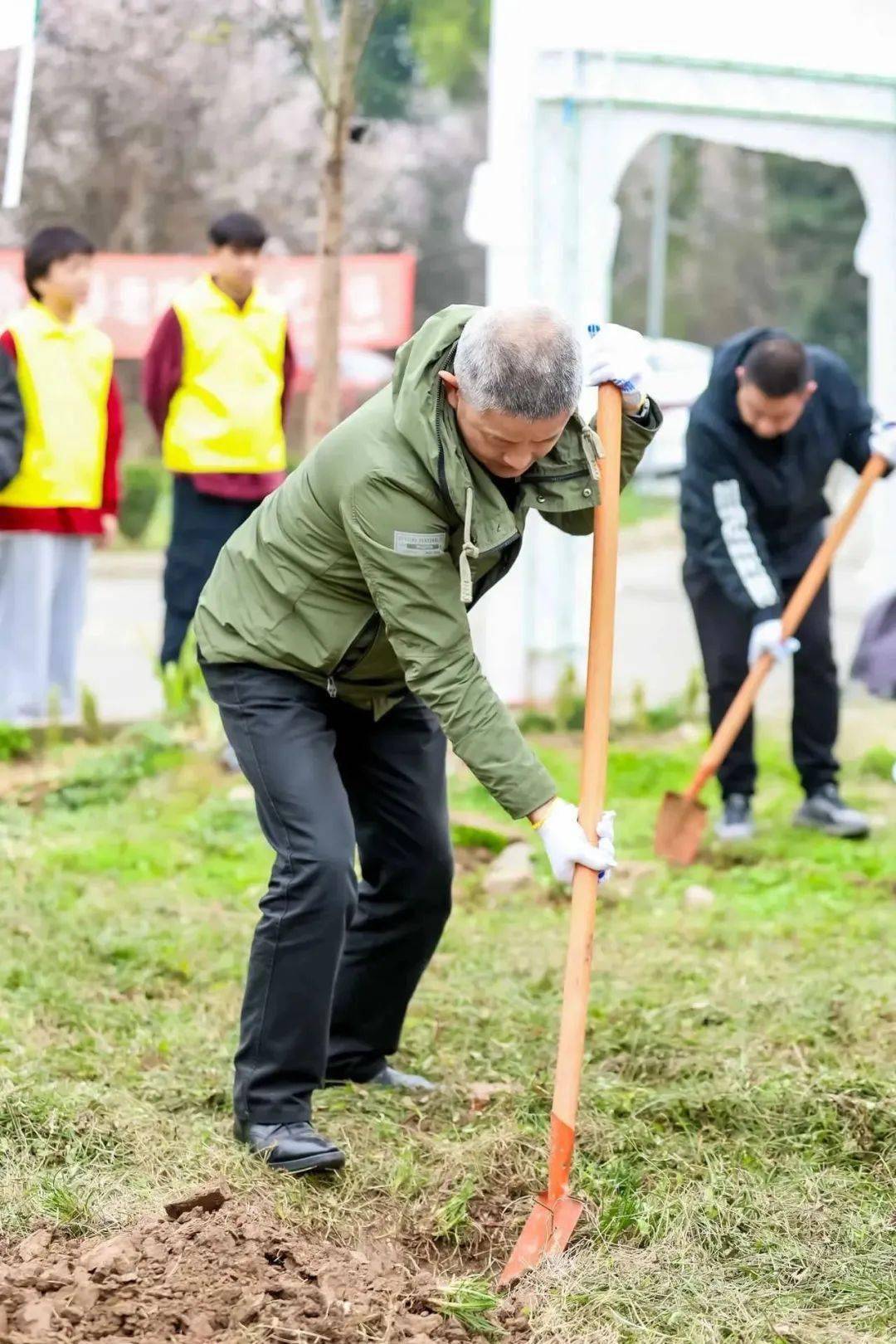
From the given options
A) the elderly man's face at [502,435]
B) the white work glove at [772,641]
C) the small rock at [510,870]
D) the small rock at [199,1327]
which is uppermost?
the elderly man's face at [502,435]

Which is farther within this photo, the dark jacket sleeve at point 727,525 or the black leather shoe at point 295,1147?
the dark jacket sleeve at point 727,525

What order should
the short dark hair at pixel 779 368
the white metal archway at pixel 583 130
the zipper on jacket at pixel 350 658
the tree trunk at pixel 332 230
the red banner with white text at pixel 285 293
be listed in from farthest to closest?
1. the red banner with white text at pixel 285 293
2. the white metal archway at pixel 583 130
3. the tree trunk at pixel 332 230
4. the short dark hair at pixel 779 368
5. the zipper on jacket at pixel 350 658

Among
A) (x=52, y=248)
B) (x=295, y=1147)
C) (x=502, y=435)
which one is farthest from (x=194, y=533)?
(x=502, y=435)

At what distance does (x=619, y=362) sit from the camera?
3.51 m

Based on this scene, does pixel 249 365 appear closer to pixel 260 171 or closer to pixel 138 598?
pixel 260 171

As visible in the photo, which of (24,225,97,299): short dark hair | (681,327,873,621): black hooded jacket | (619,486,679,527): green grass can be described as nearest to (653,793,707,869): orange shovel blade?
(681,327,873,621): black hooded jacket

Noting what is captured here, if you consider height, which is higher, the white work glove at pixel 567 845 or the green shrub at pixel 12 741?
the white work glove at pixel 567 845

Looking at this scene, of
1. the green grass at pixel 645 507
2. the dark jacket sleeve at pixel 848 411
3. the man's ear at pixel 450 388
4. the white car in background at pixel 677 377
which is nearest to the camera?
the man's ear at pixel 450 388

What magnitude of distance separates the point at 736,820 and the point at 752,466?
50.1 inches

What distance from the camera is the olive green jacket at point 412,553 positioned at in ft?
10.3

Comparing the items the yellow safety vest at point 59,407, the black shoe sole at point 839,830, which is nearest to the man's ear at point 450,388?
the black shoe sole at point 839,830

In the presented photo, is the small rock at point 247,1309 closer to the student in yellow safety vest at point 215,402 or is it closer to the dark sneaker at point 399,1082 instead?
the dark sneaker at point 399,1082

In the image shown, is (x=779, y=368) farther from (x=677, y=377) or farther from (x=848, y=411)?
(x=677, y=377)

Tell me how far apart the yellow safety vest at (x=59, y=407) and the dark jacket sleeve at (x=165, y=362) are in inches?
6.8
